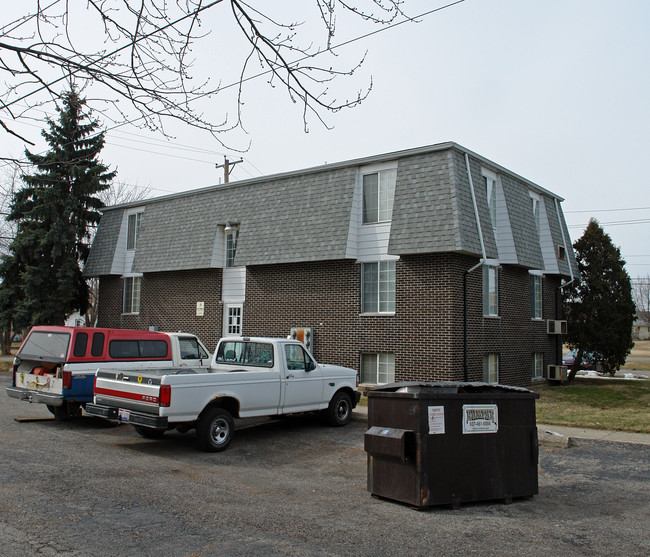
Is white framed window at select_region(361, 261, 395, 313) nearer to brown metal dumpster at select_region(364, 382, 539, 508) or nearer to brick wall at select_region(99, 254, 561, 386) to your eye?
brick wall at select_region(99, 254, 561, 386)

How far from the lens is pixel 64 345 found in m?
11.9

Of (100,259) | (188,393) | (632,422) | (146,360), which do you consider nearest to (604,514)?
(188,393)

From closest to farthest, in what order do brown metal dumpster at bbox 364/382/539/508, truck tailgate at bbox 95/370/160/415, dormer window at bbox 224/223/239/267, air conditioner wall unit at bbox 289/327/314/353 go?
brown metal dumpster at bbox 364/382/539/508, truck tailgate at bbox 95/370/160/415, air conditioner wall unit at bbox 289/327/314/353, dormer window at bbox 224/223/239/267

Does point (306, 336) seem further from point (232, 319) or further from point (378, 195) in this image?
point (378, 195)

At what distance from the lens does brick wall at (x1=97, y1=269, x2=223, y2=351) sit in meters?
21.5

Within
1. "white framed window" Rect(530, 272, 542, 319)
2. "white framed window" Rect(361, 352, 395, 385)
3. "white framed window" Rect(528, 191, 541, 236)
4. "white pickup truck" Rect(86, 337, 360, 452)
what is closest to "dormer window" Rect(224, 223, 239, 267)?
"white framed window" Rect(361, 352, 395, 385)

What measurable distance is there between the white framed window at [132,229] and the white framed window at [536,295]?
15.4m

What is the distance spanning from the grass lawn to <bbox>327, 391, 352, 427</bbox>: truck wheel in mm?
4103

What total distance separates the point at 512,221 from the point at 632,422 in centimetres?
789

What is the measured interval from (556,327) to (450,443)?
15.9m

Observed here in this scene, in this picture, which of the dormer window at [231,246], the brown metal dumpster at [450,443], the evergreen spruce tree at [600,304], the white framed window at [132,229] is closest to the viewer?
the brown metal dumpster at [450,443]

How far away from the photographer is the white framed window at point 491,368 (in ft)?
58.6

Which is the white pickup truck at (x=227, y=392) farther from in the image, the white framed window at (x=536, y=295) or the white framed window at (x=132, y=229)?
the white framed window at (x=132, y=229)

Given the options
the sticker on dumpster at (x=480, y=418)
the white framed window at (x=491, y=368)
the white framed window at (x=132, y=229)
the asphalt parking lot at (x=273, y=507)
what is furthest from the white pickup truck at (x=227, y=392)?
the white framed window at (x=132, y=229)
